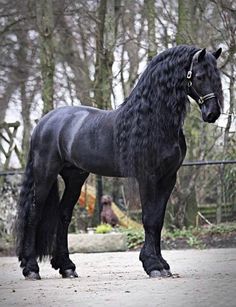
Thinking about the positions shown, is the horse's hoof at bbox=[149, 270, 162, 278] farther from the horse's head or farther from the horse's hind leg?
the horse's head

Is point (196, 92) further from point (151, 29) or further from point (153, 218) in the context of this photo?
point (151, 29)

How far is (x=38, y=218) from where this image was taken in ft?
30.7

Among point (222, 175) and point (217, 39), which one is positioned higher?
point (217, 39)

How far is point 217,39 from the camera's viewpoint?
16.2 m

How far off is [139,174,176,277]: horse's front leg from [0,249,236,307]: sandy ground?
0.17 m

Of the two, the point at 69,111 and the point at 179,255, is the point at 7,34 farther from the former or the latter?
the point at 69,111

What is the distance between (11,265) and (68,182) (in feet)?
9.01

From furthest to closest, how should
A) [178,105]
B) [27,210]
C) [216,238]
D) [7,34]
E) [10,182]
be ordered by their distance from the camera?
[7,34], [10,182], [216,238], [27,210], [178,105]

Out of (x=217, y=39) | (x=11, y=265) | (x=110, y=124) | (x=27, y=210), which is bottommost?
(x=11, y=265)

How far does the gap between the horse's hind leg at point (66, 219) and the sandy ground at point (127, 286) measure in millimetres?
171

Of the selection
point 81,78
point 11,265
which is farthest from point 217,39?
point 81,78

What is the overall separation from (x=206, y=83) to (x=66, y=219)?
2.57 metres

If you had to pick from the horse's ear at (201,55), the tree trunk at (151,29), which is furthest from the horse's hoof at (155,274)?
the tree trunk at (151,29)

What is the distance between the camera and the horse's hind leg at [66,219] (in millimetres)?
9250
